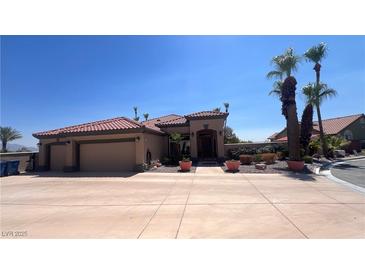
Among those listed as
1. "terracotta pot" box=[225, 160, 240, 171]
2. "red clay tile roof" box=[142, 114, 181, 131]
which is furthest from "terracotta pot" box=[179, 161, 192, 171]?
"red clay tile roof" box=[142, 114, 181, 131]

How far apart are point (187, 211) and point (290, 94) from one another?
15.3 metres

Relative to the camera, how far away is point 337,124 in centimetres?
3919

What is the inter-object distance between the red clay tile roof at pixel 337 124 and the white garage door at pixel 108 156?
33.3 metres

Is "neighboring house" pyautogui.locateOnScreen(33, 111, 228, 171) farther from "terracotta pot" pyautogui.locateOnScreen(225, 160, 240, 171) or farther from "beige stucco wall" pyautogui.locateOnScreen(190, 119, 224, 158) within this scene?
"terracotta pot" pyautogui.locateOnScreen(225, 160, 240, 171)

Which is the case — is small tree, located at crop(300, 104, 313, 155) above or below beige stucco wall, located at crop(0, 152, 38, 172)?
above

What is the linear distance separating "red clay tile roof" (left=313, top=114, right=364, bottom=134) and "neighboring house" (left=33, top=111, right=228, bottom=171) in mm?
25767

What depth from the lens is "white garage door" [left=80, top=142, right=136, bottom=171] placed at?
57.3 ft

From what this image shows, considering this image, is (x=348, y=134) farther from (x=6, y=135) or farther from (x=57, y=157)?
(x=6, y=135)

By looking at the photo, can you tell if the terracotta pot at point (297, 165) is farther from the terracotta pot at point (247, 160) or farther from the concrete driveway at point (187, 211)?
the concrete driveway at point (187, 211)

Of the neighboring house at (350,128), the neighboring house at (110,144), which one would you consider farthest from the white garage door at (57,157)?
the neighboring house at (350,128)
